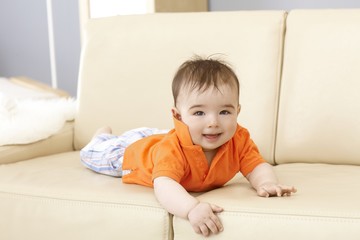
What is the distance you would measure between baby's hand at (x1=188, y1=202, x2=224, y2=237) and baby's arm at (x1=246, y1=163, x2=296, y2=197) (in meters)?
0.16

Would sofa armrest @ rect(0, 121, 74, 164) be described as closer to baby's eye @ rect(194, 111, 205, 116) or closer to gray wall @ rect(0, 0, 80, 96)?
baby's eye @ rect(194, 111, 205, 116)

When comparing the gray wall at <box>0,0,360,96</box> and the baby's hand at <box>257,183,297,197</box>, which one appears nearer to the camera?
the baby's hand at <box>257,183,297,197</box>

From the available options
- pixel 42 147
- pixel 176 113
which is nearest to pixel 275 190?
pixel 176 113

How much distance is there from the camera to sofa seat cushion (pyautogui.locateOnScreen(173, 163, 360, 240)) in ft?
4.30

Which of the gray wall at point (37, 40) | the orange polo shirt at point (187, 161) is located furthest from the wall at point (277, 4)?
the orange polo shirt at point (187, 161)

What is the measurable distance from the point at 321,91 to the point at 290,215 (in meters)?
0.67

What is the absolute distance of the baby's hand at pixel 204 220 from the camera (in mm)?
1353

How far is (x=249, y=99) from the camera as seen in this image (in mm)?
1997

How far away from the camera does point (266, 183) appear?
4.97ft

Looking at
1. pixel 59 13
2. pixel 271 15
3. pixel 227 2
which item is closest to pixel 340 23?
pixel 271 15

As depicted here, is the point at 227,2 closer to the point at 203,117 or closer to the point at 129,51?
the point at 129,51

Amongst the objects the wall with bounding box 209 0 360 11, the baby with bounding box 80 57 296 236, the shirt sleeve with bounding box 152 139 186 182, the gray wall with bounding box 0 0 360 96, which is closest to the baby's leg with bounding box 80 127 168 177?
the baby with bounding box 80 57 296 236

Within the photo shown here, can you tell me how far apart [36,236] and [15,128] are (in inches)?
22.0

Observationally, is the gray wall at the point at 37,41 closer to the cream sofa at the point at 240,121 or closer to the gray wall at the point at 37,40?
the gray wall at the point at 37,40
